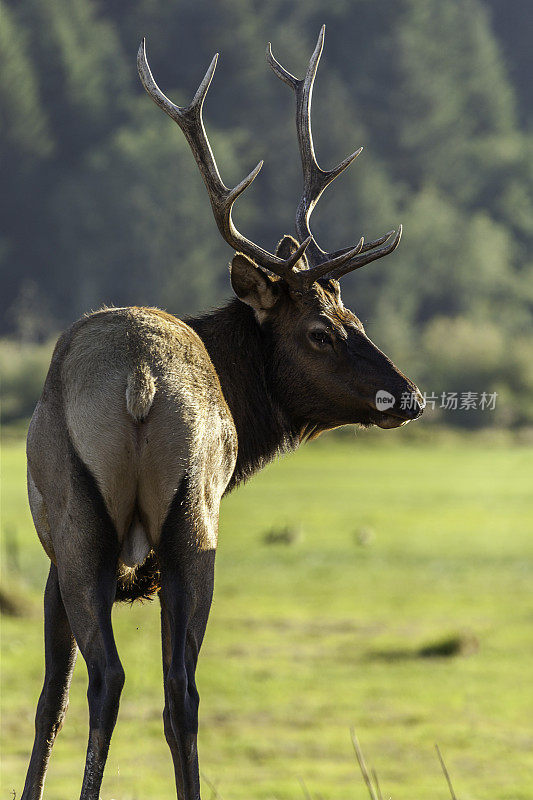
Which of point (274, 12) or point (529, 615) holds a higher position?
point (274, 12)

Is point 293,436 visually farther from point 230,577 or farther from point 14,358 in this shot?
point 230,577

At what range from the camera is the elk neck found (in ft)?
18.4

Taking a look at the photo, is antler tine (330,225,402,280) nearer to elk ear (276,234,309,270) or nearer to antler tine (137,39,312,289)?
antler tine (137,39,312,289)

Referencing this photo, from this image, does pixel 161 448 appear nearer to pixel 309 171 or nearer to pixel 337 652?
pixel 309 171

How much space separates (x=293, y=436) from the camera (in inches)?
232

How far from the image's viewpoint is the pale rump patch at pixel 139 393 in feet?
15.1

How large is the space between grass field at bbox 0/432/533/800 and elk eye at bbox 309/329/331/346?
119 inches

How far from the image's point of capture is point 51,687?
5.23 metres

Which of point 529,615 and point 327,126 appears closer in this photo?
point 529,615

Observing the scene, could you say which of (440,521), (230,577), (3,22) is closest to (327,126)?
(3,22)

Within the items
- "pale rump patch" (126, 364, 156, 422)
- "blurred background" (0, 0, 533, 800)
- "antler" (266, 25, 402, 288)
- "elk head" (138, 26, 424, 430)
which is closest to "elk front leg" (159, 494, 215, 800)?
"pale rump patch" (126, 364, 156, 422)

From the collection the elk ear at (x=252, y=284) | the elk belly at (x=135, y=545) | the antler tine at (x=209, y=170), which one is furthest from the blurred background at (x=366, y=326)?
the antler tine at (x=209, y=170)

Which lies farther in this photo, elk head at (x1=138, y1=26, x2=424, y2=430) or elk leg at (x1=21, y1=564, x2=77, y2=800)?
elk head at (x1=138, y1=26, x2=424, y2=430)

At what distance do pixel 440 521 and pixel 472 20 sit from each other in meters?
61.9
